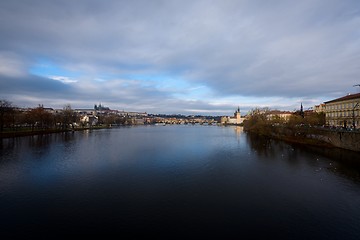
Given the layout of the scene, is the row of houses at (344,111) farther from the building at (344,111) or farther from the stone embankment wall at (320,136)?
the stone embankment wall at (320,136)

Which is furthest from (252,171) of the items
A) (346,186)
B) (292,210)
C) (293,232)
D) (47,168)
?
(47,168)

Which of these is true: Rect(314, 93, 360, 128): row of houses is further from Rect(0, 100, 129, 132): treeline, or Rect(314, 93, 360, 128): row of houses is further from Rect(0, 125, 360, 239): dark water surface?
Rect(0, 100, 129, 132): treeline

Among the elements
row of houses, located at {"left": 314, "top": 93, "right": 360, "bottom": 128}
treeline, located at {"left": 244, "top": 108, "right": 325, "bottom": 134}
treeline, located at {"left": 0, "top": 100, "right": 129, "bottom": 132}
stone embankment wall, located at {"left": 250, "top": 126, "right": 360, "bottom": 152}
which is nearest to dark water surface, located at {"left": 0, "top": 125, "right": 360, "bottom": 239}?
stone embankment wall, located at {"left": 250, "top": 126, "right": 360, "bottom": 152}

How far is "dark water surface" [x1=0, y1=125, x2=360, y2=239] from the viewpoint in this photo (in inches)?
396

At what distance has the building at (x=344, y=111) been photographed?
150 ft

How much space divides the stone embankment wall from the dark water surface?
34.2ft

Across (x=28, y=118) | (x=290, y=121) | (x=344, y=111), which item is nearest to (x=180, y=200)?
(x=290, y=121)

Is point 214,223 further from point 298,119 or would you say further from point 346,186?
point 298,119

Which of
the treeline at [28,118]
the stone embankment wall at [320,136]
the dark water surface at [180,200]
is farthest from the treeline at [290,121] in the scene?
the treeline at [28,118]

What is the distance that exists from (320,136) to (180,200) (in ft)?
115

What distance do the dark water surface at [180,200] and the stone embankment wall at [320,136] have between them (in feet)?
34.2

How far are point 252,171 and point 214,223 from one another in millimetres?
11086

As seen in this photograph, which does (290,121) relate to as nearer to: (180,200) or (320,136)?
(320,136)

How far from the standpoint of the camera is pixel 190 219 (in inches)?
430
